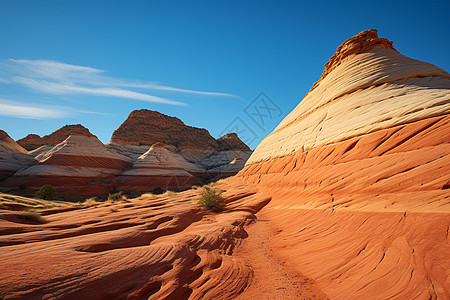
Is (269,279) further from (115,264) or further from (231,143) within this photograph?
(231,143)

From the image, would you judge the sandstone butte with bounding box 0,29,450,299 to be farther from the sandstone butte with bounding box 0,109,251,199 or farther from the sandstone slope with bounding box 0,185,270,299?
the sandstone butte with bounding box 0,109,251,199

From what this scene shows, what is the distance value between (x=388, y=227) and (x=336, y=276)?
1.56m

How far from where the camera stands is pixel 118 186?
105 ft

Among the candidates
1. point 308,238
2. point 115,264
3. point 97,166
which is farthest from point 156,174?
point 115,264

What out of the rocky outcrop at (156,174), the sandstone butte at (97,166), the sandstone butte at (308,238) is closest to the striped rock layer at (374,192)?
the sandstone butte at (308,238)

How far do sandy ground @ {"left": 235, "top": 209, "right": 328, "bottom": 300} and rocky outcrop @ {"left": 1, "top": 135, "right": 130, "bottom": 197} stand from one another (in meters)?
28.9

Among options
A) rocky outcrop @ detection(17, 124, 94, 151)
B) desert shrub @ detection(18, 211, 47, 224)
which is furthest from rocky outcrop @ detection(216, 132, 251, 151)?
desert shrub @ detection(18, 211, 47, 224)

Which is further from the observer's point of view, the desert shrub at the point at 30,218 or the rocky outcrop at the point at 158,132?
the rocky outcrop at the point at 158,132

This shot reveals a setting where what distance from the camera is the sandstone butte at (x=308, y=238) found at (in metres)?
3.29

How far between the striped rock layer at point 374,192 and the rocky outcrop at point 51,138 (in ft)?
232

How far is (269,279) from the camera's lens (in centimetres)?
412

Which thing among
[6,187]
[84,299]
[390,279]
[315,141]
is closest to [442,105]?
[315,141]

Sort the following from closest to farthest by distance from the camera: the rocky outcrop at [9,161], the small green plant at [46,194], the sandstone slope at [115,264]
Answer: the sandstone slope at [115,264], the small green plant at [46,194], the rocky outcrop at [9,161]

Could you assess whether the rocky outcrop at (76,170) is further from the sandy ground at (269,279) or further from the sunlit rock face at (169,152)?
the sandy ground at (269,279)
